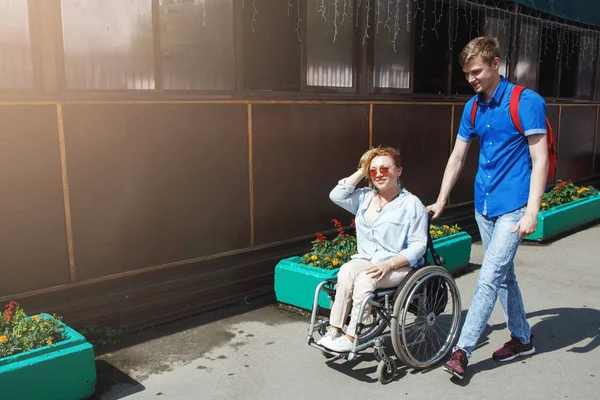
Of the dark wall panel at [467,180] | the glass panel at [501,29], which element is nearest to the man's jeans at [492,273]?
the dark wall panel at [467,180]

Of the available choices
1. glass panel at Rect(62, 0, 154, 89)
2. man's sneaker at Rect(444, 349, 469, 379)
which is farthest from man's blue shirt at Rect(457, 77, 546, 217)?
glass panel at Rect(62, 0, 154, 89)

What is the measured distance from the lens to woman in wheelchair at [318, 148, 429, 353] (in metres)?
3.70

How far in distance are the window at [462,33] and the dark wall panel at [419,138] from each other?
53cm

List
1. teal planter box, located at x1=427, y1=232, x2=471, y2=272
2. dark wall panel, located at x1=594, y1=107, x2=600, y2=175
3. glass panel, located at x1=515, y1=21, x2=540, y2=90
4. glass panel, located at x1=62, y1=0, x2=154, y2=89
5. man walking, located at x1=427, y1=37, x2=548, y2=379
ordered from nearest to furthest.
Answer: man walking, located at x1=427, y1=37, x2=548, y2=379 < glass panel, located at x1=62, y1=0, x2=154, y2=89 < teal planter box, located at x1=427, y1=232, x2=471, y2=272 < glass panel, located at x1=515, y1=21, x2=540, y2=90 < dark wall panel, located at x1=594, y1=107, x2=600, y2=175

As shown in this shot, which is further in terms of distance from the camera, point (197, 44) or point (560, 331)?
point (197, 44)

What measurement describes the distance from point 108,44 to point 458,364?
3371 millimetres

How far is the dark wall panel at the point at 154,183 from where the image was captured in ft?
14.6

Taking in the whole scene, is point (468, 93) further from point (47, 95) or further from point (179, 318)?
point (47, 95)

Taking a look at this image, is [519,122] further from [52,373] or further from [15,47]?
[15,47]

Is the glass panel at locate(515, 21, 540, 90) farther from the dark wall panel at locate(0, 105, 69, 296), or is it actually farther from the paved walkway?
the dark wall panel at locate(0, 105, 69, 296)

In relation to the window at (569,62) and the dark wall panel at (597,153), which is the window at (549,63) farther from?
the dark wall panel at (597,153)

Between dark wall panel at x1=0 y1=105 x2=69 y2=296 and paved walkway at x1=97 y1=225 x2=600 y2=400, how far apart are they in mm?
796

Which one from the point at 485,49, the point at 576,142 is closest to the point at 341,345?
the point at 485,49

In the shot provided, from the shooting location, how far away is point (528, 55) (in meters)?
9.55
